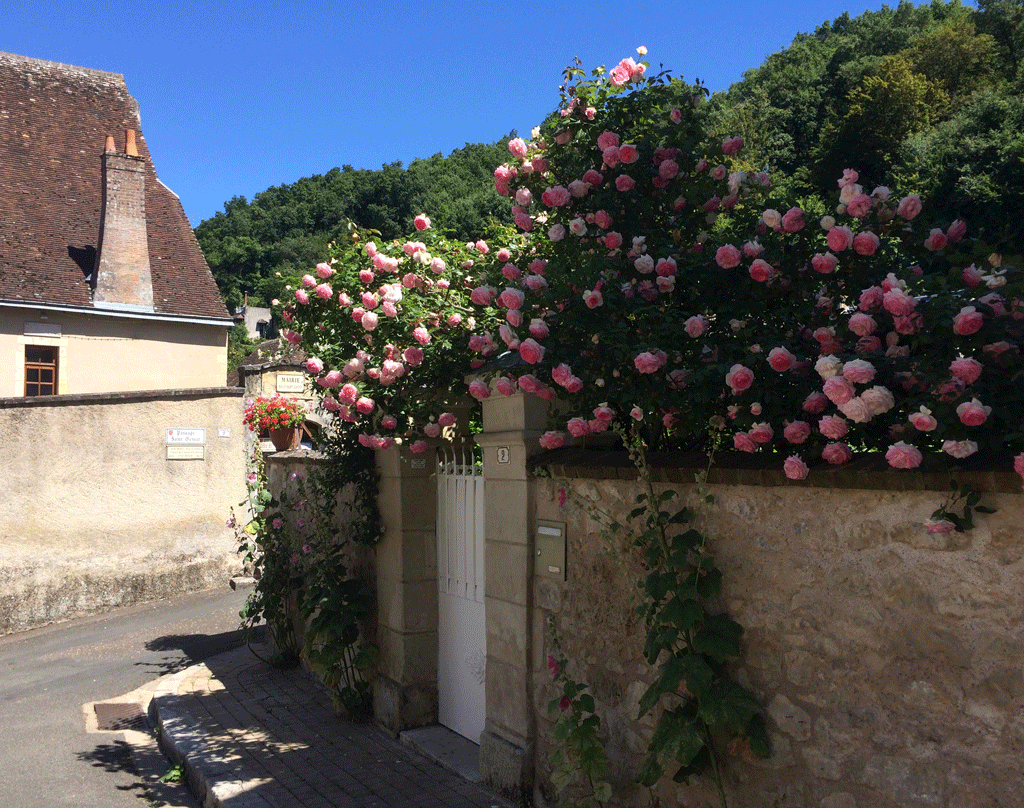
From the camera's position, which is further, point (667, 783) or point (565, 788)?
point (565, 788)

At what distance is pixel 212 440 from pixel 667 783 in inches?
407

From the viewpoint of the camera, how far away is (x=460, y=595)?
5586 millimetres

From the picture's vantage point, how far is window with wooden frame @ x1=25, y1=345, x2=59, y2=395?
1580 cm

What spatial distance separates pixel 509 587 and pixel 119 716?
4.23 metres

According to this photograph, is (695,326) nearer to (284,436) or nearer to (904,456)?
(904,456)

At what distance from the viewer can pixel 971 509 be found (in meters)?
2.53

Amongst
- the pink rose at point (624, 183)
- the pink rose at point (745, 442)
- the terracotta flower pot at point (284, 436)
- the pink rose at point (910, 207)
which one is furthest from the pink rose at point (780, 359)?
the terracotta flower pot at point (284, 436)

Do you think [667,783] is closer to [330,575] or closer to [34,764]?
[330,575]

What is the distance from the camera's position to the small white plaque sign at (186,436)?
12336 mm

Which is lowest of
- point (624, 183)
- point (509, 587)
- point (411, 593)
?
point (411, 593)

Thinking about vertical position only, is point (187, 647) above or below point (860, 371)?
below

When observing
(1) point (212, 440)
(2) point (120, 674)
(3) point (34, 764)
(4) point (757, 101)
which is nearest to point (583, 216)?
(3) point (34, 764)

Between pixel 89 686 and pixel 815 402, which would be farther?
pixel 89 686

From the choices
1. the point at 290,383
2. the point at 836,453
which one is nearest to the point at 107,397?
the point at 290,383
